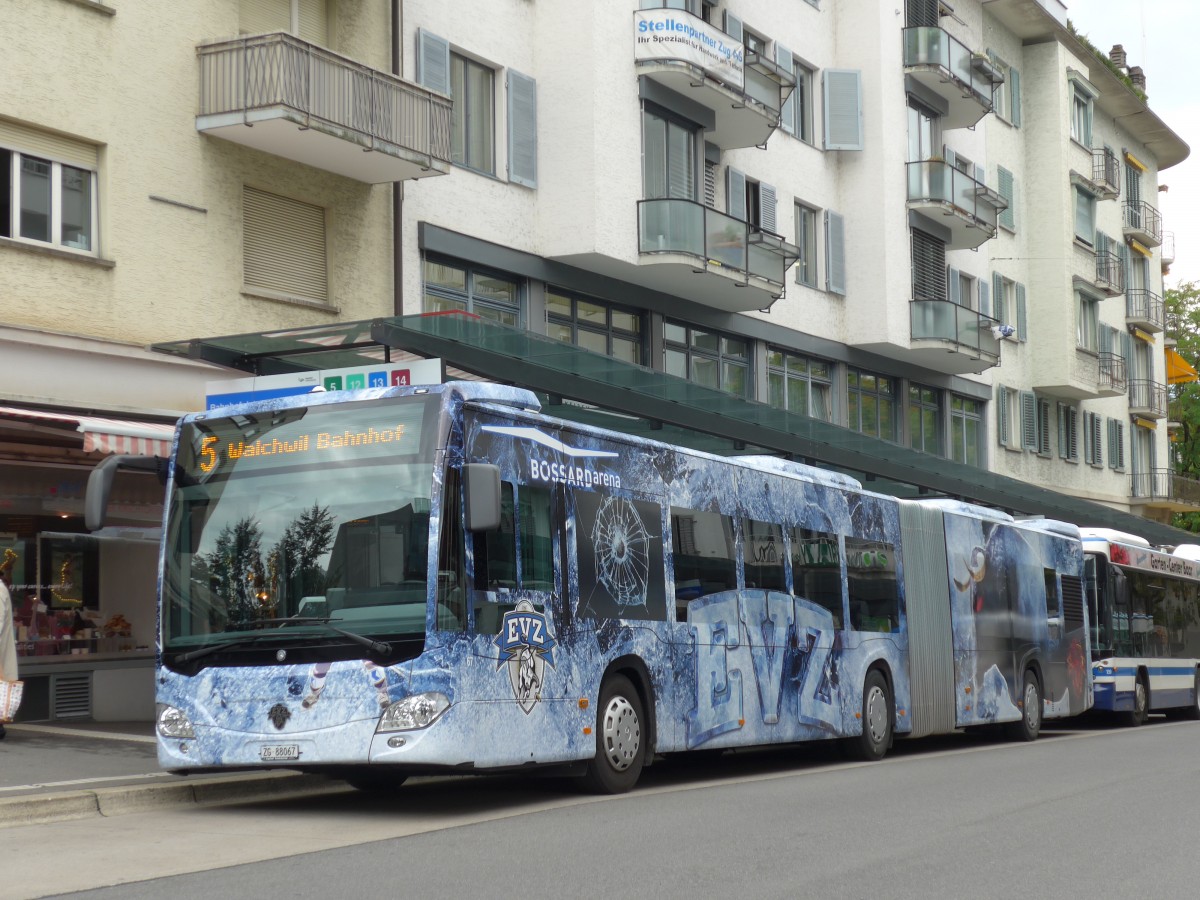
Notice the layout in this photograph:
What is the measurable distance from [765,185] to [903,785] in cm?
2056

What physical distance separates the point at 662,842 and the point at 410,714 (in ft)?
6.97

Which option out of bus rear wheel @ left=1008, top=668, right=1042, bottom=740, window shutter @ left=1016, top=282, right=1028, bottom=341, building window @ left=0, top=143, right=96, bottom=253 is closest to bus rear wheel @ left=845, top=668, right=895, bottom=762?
bus rear wheel @ left=1008, top=668, right=1042, bottom=740

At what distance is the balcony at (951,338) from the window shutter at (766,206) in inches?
217

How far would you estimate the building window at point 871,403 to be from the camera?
36.9 metres

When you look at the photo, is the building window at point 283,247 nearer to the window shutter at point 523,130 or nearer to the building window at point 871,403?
the window shutter at point 523,130

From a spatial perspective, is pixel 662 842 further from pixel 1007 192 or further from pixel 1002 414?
pixel 1007 192

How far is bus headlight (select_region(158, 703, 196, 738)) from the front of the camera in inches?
454

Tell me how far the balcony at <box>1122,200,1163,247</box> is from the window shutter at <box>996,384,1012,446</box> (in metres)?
14.1

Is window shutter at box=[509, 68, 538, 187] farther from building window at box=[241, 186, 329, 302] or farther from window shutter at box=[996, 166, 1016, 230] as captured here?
window shutter at box=[996, 166, 1016, 230]

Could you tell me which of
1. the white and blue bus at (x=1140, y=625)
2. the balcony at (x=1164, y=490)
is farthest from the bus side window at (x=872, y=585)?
the balcony at (x=1164, y=490)

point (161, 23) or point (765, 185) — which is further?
point (765, 185)

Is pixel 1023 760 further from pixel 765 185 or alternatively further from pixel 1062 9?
pixel 1062 9

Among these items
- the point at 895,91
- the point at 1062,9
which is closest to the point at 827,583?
the point at 895,91

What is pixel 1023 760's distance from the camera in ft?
58.4
